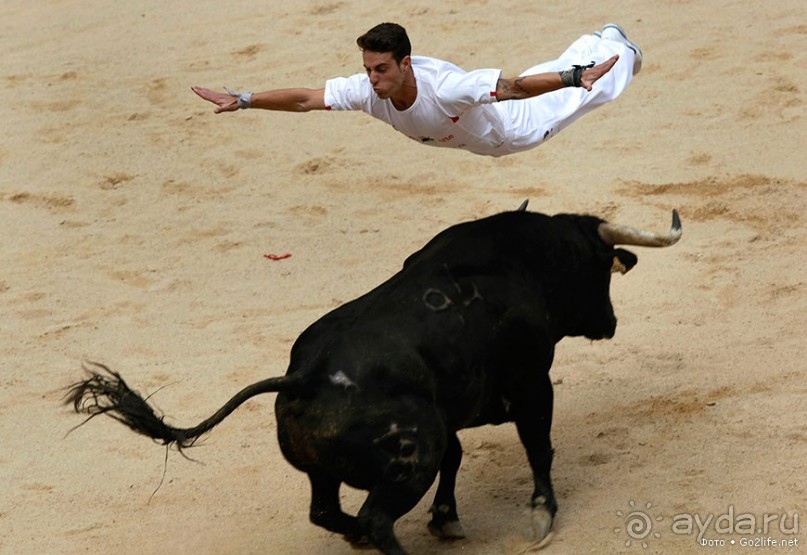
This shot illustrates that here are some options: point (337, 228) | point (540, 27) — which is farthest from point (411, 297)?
point (540, 27)

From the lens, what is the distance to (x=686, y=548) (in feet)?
19.3

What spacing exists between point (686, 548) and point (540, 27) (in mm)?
7435

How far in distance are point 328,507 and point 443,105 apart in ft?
7.44

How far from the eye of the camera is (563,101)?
7930 mm

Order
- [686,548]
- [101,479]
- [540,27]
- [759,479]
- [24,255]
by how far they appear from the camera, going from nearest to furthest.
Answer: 1. [686,548]
2. [759,479]
3. [101,479]
4. [24,255]
5. [540,27]

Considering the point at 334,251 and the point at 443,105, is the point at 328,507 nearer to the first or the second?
the point at 443,105

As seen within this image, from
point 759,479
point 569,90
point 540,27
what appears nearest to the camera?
point 759,479

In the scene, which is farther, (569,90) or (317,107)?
(569,90)

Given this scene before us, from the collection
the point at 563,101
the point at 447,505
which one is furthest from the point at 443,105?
the point at 447,505

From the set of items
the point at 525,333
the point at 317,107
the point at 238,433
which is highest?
the point at 317,107

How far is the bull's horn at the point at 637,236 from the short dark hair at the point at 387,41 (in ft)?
4.41

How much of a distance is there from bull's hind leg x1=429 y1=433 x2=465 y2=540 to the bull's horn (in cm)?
131

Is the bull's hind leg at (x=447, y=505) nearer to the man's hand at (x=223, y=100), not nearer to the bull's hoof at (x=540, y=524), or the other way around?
the bull's hoof at (x=540, y=524)

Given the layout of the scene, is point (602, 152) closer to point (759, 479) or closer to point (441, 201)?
point (441, 201)
